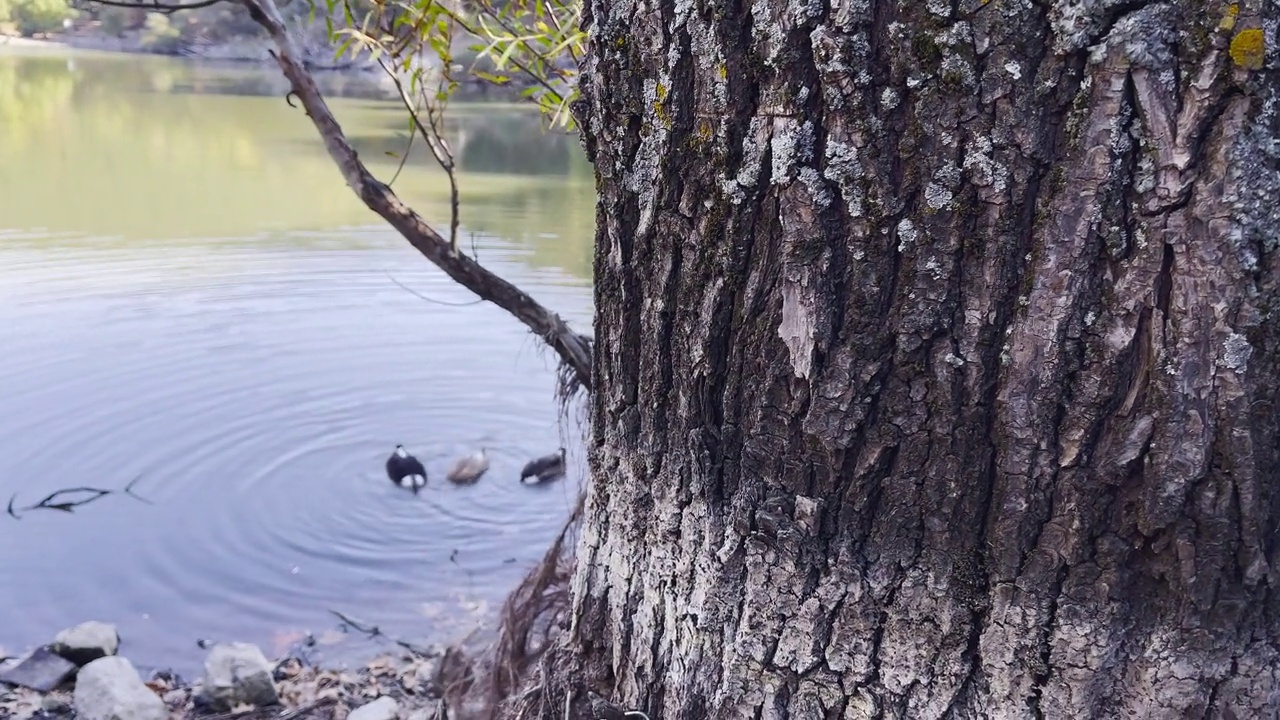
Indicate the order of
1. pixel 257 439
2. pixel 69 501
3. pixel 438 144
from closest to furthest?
1. pixel 438 144
2. pixel 69 501
3. pixel 257 439

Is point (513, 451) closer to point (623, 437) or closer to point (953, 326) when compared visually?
point (623, 437)

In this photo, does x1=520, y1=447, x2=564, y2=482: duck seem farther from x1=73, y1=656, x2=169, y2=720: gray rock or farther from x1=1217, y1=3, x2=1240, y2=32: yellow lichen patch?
x1=1217, y1=3, x2=1240, y2=32: yellow lichen patch

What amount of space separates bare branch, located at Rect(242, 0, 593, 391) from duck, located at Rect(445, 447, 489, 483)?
10.2 feet

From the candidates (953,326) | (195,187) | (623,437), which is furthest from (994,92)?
(195,187)

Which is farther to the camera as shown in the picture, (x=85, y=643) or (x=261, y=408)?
(x=261, y=408)

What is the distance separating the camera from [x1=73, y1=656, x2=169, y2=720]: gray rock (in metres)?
3.55

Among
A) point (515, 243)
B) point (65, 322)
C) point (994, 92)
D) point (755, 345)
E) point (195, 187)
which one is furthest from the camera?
point (195, 187)

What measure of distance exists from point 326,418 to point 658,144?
564 centimetres

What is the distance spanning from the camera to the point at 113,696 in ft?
11.8

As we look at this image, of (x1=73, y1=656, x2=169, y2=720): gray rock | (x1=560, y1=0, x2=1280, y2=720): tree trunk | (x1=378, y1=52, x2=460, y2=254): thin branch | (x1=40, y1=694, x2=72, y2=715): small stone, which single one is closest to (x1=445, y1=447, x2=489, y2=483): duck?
(x1=73, y1=656, x2=169, y2=720): gray rock

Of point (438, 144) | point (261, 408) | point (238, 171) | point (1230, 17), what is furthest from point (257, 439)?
point (238, 171)

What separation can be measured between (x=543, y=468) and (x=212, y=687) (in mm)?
2413

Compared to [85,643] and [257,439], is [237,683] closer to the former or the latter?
[85,643]

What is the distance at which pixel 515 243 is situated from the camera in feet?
34.6
